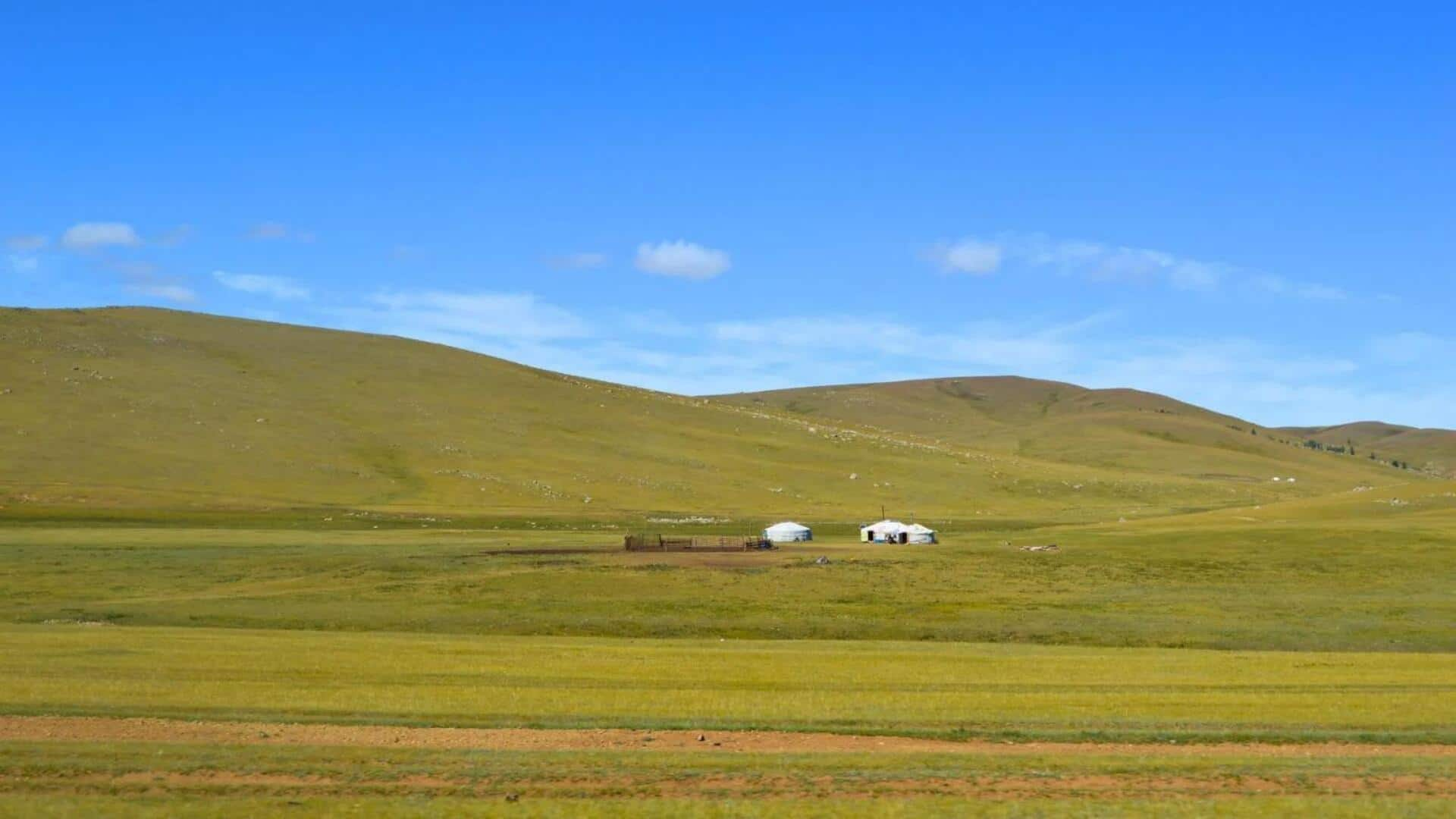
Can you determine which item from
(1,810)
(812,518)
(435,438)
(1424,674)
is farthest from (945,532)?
(1,810)

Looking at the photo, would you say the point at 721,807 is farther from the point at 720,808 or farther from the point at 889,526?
the point at 889,526

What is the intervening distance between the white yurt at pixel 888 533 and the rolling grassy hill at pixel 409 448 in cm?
2795

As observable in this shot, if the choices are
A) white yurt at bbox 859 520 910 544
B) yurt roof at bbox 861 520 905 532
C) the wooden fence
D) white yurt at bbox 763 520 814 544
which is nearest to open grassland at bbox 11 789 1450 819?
the wooden fence

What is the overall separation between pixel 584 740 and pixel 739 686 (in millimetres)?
7665

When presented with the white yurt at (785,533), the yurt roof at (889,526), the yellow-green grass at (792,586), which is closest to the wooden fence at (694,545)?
the yellow-green grass at (792,586)

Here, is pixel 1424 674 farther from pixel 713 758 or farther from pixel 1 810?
pixel 1 810

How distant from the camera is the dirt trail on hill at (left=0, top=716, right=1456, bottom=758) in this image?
765 inches

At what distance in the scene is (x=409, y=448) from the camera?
143m

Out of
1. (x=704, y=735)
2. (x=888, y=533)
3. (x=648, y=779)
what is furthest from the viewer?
(x=888, y=533)

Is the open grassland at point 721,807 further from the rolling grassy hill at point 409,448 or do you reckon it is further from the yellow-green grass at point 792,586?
the rolling grassy hill at point 409,448

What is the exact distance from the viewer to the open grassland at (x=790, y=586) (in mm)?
43281

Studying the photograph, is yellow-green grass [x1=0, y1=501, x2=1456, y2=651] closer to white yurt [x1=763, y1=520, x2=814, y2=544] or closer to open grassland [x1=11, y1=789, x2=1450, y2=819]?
white yurt [x1=763, y1=520, x2=814, y2=544]

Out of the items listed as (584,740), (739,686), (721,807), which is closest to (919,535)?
(739,686)

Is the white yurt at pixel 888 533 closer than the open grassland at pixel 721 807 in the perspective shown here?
No
